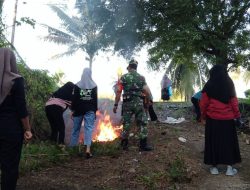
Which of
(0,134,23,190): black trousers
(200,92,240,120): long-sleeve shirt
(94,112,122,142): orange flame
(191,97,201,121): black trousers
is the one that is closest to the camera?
(0,134,23,190): black trousers

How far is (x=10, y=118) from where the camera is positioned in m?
4.57

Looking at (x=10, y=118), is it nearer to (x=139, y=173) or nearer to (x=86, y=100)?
(x=139, y=173)

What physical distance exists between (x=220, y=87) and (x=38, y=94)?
5437 mm

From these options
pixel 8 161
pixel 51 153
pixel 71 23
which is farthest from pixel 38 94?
pixel 71 23

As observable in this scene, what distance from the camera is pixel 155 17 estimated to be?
1405 cm

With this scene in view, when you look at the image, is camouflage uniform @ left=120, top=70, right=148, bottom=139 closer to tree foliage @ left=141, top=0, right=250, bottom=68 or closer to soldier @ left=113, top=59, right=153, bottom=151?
soldier @ left=113, top=59, right=153, bottom=151

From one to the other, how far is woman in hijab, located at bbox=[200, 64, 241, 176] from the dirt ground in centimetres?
30

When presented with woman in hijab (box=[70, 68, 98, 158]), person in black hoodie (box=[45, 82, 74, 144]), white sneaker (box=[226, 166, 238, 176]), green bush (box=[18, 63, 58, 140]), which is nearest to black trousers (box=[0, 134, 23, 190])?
Answer: woman in hijab (box=[70, 68, 98, 158])

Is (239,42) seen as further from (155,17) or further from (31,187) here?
(31,187)

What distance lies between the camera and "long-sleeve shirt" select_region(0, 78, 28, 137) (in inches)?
179

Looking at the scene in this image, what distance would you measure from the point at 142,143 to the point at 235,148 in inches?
75.5

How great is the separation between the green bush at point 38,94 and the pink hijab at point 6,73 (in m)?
5.57

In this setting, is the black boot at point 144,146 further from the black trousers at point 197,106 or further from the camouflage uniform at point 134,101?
the black trousers at point 197,106

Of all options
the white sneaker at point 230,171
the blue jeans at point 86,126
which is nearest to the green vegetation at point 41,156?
the blue jeans at point 86,126
